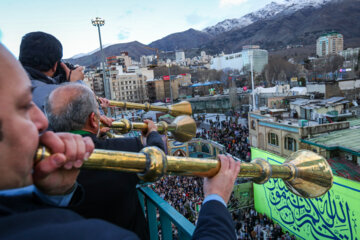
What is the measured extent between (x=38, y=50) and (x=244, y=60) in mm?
127508

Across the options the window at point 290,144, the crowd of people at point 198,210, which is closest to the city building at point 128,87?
the crowd of people at point 198,210

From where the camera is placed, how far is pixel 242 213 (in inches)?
537

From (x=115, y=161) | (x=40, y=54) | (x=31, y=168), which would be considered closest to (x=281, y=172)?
(x=115, y=161)

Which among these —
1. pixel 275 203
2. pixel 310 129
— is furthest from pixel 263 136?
pixel 275 203

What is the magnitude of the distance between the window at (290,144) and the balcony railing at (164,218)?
1649 centimetres

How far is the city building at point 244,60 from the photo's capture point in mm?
109688

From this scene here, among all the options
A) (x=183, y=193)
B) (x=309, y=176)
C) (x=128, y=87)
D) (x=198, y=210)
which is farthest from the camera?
(x=128, y=87)

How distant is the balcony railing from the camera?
1.75 meters

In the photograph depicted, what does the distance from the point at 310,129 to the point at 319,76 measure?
230 feet

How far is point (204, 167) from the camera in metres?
1.58

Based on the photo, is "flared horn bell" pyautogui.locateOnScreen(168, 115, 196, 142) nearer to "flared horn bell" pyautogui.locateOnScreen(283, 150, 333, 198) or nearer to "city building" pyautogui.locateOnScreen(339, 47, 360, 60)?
"flared horn bell" pyautogui.locateOnScreen(283, 150, 333, 198)

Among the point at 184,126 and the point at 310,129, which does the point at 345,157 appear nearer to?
the point at 310,129

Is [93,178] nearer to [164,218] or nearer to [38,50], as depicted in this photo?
[164,218]

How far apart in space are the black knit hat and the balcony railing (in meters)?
1.79
